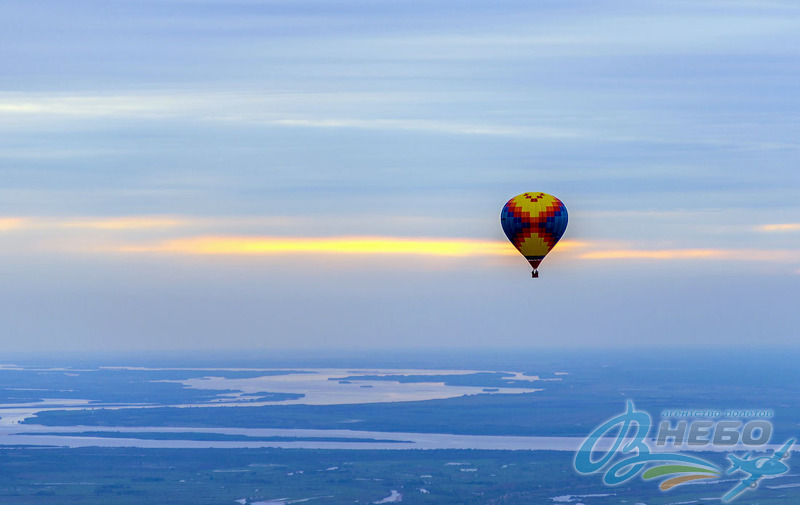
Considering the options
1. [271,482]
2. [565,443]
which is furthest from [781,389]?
[271,482]

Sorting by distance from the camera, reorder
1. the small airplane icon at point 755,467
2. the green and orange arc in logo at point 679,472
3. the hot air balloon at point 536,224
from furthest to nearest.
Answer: the green and orange arc in logo at point 679,472, the small airplane icon at point 755,467, the hot air balloon at point 536,224

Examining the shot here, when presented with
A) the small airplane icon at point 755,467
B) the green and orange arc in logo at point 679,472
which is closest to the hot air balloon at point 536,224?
the small airplane icon at point 755,467

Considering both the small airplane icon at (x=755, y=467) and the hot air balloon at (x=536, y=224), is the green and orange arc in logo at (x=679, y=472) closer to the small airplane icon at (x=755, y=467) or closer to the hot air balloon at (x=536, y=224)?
the small airplane icon at (x=755, y=467)

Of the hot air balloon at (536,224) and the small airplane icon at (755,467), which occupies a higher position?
the hot air balloon at (536,224)

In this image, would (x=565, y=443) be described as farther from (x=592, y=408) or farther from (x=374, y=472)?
(x=592, y=408)

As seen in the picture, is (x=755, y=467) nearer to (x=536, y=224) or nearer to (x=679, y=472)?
(x=679, y=472)
